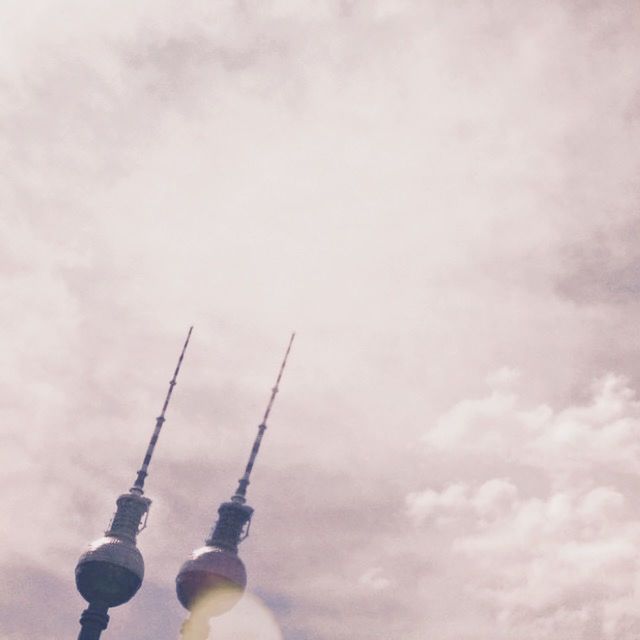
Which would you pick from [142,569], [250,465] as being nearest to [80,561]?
[142,569]

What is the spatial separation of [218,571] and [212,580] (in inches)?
88.7

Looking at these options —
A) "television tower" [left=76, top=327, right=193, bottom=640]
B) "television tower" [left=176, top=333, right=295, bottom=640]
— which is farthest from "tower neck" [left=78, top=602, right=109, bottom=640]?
"television tower" [left=176, top=333, right=295, bottom=640]

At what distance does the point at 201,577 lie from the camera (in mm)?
186500

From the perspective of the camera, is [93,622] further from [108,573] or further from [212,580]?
[212,580]

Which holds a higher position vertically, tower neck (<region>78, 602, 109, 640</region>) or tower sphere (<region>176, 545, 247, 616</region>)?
tower sphere (<region>176, 545, 247, 616</region>)

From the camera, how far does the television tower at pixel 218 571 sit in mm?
186000

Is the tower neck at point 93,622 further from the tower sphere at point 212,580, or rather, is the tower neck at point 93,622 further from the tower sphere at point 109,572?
the tower sphere at point 212,580

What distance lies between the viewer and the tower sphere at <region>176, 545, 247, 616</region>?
609ft

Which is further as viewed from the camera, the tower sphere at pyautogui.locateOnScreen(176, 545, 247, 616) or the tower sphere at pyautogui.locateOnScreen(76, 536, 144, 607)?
the tower sphere at pyautogui.locateOnScreen(176, 545, 247, 616)

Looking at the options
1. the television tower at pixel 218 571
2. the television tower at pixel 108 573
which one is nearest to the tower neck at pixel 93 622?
the television tower at pixel 108 573

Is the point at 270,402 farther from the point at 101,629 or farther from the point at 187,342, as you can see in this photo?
the point at 101,629

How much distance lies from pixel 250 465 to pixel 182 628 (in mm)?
37223

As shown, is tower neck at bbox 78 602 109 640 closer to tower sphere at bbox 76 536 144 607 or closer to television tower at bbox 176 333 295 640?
tower sphere at bbox 76 536 144 607

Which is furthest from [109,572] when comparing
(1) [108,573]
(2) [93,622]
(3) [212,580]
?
Answer: (3) [212,580]
